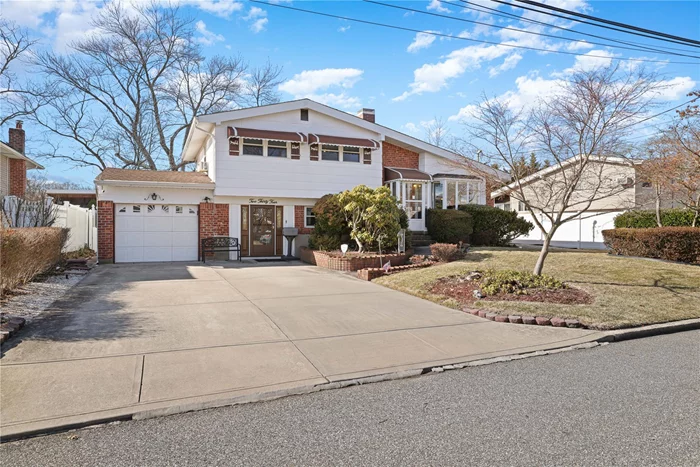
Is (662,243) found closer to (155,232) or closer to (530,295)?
(530,295)

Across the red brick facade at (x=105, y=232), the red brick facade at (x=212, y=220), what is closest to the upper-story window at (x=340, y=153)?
the red brick facade at (x=212, y=220)

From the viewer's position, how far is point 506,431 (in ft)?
11.1

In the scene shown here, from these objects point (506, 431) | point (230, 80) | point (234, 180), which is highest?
point (230, 80)

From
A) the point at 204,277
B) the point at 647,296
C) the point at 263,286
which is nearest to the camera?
the point at 647,296

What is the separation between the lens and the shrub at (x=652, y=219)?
1711 centimetres

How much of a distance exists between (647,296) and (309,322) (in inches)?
251

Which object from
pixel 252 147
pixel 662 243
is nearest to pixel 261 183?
pixel 252 147

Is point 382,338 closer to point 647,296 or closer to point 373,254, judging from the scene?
point 647,296

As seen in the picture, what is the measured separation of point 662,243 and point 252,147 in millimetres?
13530

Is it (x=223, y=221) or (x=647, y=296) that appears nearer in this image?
(x=647, y=296)

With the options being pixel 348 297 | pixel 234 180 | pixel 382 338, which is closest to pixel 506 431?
pixel 382 338

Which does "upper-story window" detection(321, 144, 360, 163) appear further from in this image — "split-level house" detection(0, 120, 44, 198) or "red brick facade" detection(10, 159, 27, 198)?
"red brick facade" detection(10, 159, 27, 198)

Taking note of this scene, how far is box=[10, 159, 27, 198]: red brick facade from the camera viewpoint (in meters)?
19.7

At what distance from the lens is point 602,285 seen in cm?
897
